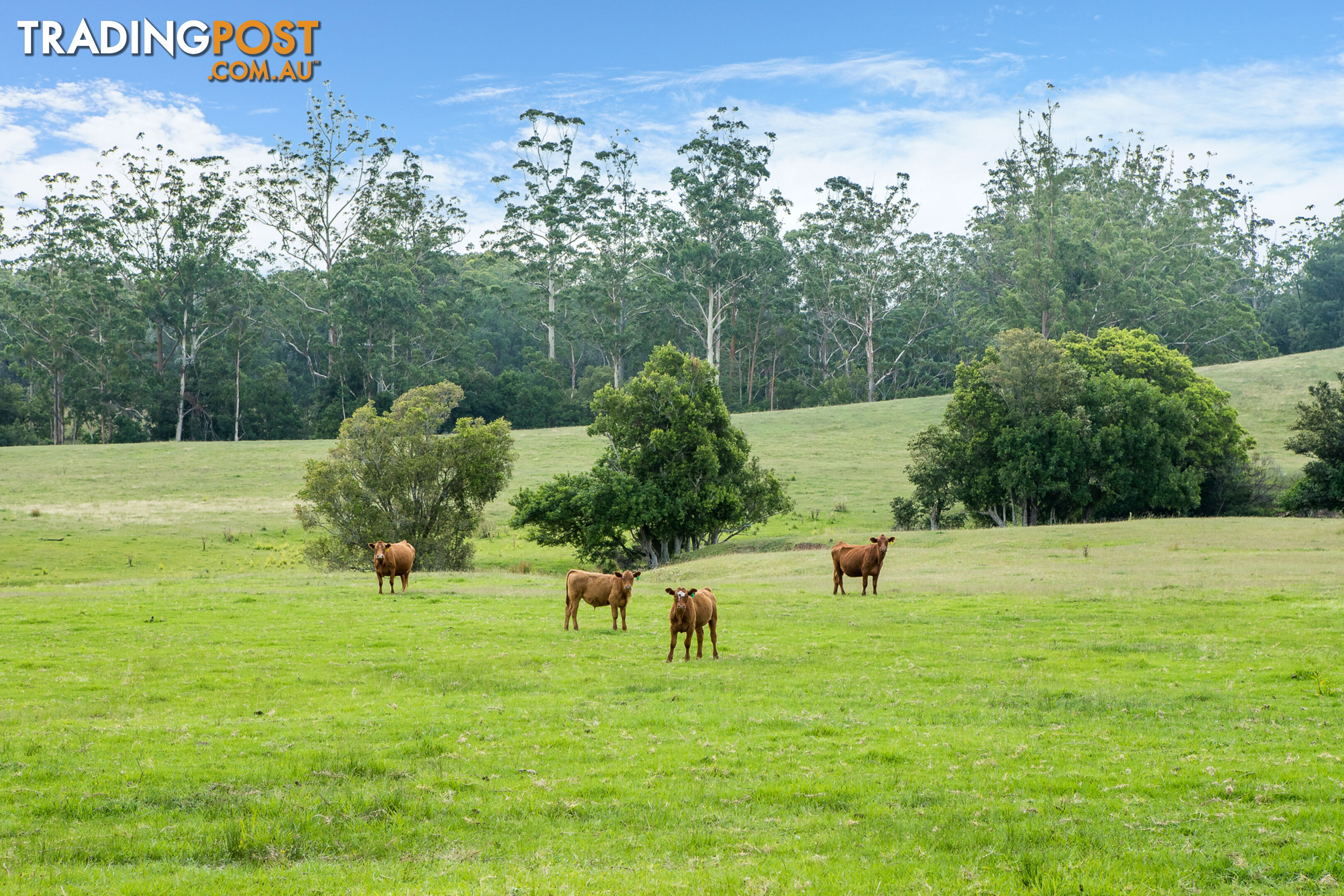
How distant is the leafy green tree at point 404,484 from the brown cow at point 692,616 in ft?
85.6

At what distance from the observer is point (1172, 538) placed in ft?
123

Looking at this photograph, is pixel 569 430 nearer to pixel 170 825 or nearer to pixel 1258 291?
pixel 170 825

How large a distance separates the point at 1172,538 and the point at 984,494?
14604mm

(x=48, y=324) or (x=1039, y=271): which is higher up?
(x=1039, y=271)

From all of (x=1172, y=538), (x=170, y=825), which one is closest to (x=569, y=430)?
(x=1172, y=538)

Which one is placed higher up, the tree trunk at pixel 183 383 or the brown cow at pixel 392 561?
the tree trunk at pixel 183 383

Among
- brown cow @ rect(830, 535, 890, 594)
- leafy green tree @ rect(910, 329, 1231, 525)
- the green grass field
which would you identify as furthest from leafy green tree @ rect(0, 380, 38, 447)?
brown cow @ rect(830, 535, 890, 594)

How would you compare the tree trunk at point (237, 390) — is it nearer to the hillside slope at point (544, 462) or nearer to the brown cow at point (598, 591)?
the hillside slope at point (544, 462)

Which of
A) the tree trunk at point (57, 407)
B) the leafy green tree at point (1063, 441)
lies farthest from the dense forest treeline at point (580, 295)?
the leafy green tree at point (1063, 441)

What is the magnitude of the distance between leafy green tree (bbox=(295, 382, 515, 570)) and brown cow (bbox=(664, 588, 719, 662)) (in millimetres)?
26091

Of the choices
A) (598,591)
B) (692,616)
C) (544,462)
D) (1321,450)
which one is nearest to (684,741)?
(692,616)

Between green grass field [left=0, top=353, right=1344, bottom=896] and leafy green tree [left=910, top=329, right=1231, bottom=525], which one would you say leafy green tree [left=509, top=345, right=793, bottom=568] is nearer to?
leafy green tree [left=910, top=329, right=1231, bottom=525]

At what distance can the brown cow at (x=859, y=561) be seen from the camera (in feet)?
90.6

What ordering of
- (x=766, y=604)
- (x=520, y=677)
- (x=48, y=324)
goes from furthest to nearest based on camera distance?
1. (x=48, y=324)
2. (x=766, y=604)
3. (x=520, y=677)
